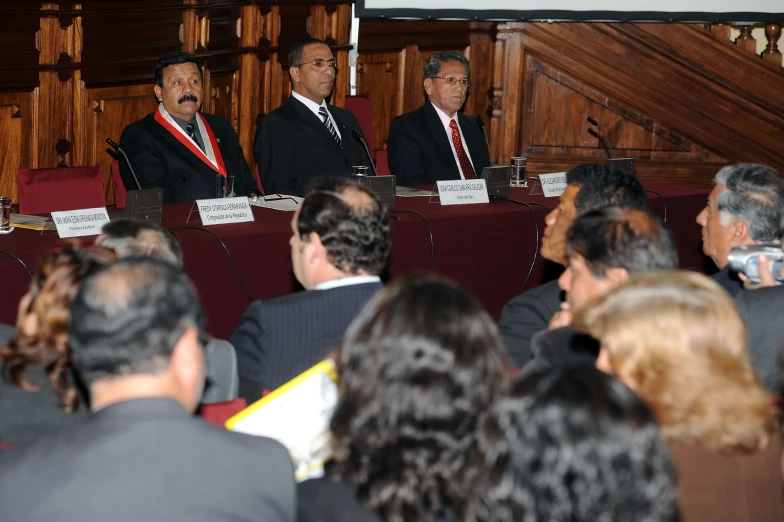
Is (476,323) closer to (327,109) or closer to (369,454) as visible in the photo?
(369,454)

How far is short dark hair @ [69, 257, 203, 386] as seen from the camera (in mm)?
1230

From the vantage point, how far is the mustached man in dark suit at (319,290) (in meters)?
2.13

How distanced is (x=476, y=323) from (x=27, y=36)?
3609mm

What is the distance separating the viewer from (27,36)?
4.23 meters

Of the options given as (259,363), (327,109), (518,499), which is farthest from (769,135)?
(518,499)

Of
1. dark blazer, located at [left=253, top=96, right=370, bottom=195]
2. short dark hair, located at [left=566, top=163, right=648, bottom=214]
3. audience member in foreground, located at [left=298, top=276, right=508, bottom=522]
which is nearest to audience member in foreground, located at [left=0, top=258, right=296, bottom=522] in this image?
audience member in foreground, located at [left=298, top=276, right=508, bottom=522]

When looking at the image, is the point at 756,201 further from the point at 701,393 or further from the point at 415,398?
the point at 415,398

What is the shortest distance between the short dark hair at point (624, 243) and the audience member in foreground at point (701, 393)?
59 cm

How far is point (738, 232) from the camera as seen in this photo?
273cm

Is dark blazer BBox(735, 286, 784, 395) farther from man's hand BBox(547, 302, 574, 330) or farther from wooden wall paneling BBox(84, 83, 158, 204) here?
wooden wall paneling BBox(84, 83, 158, 204)

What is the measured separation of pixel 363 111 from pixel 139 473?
4.22 metres

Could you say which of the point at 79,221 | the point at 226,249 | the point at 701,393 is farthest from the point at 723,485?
the point at 79,221

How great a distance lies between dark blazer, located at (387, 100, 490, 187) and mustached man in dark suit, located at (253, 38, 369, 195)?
240 mm

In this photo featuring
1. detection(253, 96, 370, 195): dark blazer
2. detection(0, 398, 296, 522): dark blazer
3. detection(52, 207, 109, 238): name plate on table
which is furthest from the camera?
detection(253, 96, 370, 195): dark blazer
